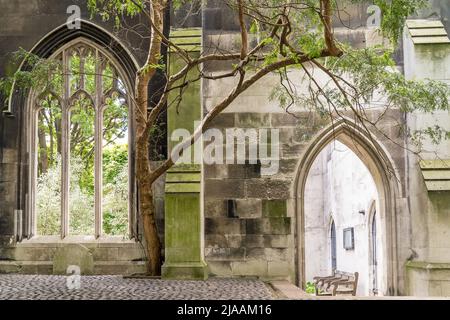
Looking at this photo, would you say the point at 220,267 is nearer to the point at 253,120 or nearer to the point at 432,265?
the point at 253,120

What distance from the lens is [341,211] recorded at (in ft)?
74.1

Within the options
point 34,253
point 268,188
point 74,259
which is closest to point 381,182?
point 268,188

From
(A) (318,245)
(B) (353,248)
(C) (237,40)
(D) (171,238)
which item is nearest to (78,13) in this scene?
(C) (237,40)

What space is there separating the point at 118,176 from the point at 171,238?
3.57 meters

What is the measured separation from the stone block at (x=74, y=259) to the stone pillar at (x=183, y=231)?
1.53 metres

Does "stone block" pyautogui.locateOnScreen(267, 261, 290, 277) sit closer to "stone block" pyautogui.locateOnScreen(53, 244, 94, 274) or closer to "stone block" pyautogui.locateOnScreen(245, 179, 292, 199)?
"stone block" pyautogui.locateOnScreen(245, 179, 292, 199)

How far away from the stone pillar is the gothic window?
2.06 m

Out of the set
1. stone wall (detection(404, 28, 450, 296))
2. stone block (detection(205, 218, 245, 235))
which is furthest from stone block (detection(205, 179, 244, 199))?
stone wall (detection(404, 28, 450, 296))

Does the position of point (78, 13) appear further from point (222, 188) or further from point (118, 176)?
point (222, 188)

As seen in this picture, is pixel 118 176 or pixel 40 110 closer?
pixel 40 110

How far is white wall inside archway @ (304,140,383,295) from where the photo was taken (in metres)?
18.6

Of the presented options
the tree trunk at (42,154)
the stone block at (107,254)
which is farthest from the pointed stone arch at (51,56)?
the stone block at (107,254)

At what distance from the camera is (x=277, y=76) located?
40.1ft
